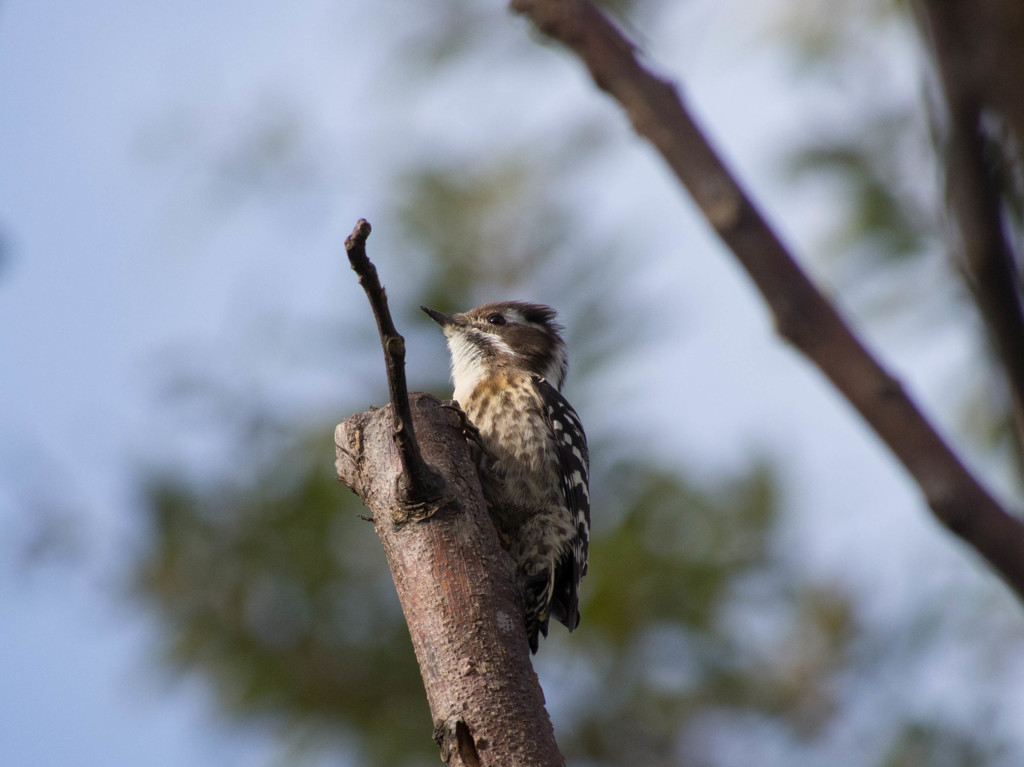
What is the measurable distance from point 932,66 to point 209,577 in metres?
6.07

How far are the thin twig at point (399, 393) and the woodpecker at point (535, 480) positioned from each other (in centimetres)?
128

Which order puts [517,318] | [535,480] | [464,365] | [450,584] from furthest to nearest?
[517,318], [464,365], [535,480], [450,584]

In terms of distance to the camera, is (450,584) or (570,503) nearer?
(450,584)

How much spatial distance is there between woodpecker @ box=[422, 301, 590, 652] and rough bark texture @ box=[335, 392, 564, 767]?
1105mm

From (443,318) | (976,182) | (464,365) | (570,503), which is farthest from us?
(443,318)

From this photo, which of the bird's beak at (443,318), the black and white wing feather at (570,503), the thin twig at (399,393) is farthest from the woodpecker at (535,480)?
the thin twig at (399,393)

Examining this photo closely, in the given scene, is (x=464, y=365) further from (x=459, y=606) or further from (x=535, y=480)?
(x=459, y=606)

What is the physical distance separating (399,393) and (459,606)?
1.99 feet

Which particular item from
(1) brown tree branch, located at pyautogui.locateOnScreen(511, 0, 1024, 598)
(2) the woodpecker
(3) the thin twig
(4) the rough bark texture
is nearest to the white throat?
(2) the woodpecker

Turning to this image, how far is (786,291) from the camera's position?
1060mm

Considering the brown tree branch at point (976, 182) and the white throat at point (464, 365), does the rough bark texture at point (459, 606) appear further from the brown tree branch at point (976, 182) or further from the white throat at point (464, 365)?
the brown tree branch at point (976, 182)

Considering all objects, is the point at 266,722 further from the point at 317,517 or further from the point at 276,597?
the point at 317,517

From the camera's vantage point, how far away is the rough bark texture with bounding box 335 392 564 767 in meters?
2.74

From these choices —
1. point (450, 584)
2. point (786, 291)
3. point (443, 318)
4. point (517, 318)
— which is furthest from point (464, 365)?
point (786, 291)
